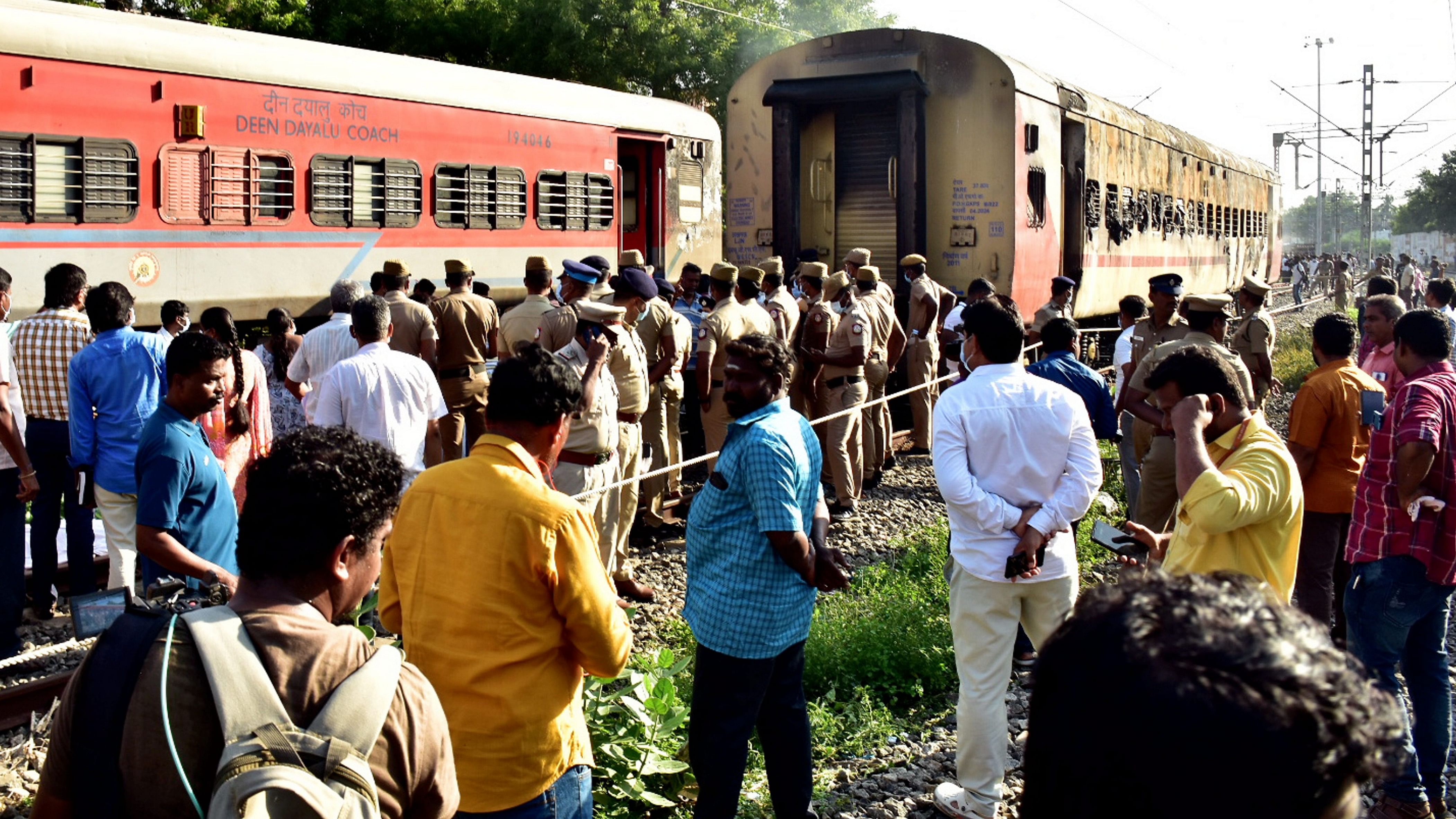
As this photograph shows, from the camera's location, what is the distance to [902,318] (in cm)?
1270

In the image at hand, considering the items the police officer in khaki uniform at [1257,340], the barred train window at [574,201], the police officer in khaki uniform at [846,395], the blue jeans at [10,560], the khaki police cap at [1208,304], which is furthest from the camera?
the barred train window at [574,201]

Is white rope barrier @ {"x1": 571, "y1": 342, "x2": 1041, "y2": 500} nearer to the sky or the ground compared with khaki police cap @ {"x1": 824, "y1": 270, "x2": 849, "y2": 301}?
nearer to the ground

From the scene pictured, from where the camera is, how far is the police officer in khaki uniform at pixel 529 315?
26.1 feet

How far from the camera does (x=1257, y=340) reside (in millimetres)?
8375

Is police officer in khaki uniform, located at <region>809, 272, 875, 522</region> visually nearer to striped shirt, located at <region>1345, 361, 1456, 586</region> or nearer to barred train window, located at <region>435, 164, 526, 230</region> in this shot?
barred train window, located at <region>435, 164, 526, 230</region>

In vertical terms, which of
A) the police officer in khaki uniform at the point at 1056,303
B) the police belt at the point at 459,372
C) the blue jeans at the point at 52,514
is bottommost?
the blue jeans at the point at 52,514

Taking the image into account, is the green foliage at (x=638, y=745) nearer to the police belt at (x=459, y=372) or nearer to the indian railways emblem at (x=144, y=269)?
the police belt at (x=459, y=372)

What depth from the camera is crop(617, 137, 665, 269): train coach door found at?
1486 centimetres

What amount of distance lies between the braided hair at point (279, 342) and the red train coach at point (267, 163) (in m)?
1.63

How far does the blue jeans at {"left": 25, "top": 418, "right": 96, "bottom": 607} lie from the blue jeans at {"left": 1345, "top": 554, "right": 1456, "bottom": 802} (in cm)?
584

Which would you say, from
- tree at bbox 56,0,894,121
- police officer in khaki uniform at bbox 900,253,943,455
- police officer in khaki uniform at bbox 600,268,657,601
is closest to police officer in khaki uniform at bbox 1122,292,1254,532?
police officer in khaki uniform at bbox 600,268,657,601

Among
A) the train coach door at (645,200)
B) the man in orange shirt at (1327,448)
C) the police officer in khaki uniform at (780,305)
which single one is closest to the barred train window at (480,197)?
the train coach door at (645,200)

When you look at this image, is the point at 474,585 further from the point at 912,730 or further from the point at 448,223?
the point at 448,223

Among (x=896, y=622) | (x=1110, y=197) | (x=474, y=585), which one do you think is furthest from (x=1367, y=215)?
(x=474, y=585)
